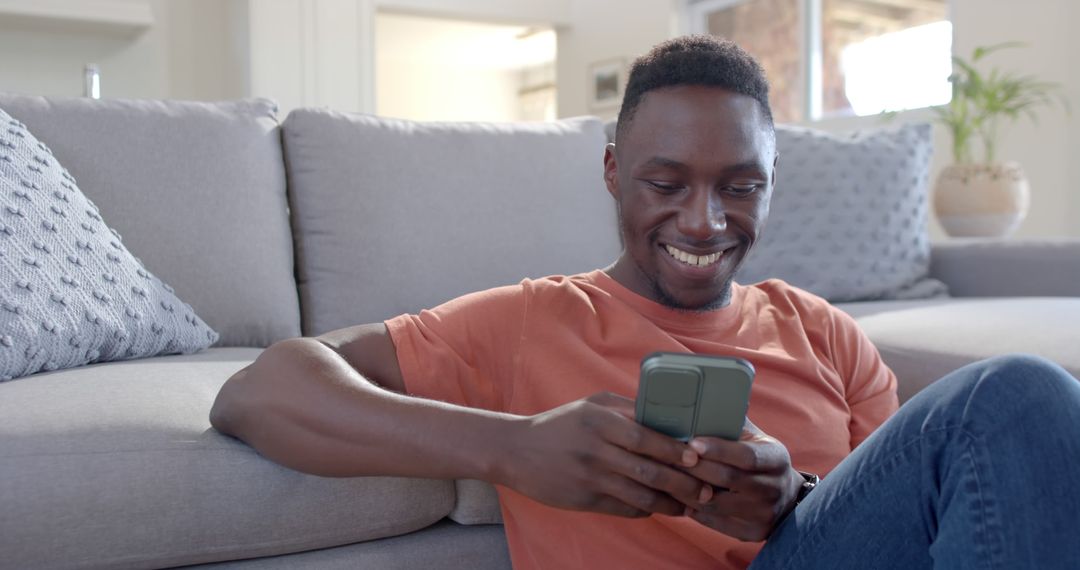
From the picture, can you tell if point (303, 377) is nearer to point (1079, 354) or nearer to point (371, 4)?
point (1079, 354)

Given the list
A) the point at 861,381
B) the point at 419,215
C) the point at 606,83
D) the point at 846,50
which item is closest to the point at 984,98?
the point at 846,50

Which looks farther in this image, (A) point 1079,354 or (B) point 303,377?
(A) point 1079,354

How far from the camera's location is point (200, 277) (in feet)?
5.47

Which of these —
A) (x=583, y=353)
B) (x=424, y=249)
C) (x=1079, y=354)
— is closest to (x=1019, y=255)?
(x=1079, y=354)

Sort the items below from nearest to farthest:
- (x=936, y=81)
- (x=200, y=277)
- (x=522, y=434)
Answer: (x=522, y=434)
(x=200, y=277)
(x=936, y=81)

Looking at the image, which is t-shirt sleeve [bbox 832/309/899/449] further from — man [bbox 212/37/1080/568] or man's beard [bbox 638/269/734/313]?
man's beard [bbox 638/269/734/313]

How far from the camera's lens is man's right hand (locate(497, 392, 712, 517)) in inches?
31.1

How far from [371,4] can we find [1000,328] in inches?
196

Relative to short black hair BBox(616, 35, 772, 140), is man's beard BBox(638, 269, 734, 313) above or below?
below

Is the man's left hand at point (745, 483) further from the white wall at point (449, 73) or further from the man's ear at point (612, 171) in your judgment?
the white wall at point (449, 73)

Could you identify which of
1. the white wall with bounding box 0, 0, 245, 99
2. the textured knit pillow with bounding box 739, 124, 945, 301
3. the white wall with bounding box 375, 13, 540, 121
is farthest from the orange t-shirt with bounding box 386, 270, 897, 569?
the white wall with bounding box 375, 13, 540, 121

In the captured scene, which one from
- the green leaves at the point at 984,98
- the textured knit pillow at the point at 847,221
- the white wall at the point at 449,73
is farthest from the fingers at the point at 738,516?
the white wall at the point at 449,73

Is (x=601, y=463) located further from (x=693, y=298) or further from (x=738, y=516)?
(x=693, y=298)

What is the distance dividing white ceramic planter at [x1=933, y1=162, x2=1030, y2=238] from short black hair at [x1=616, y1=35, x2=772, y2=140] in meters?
2.21
